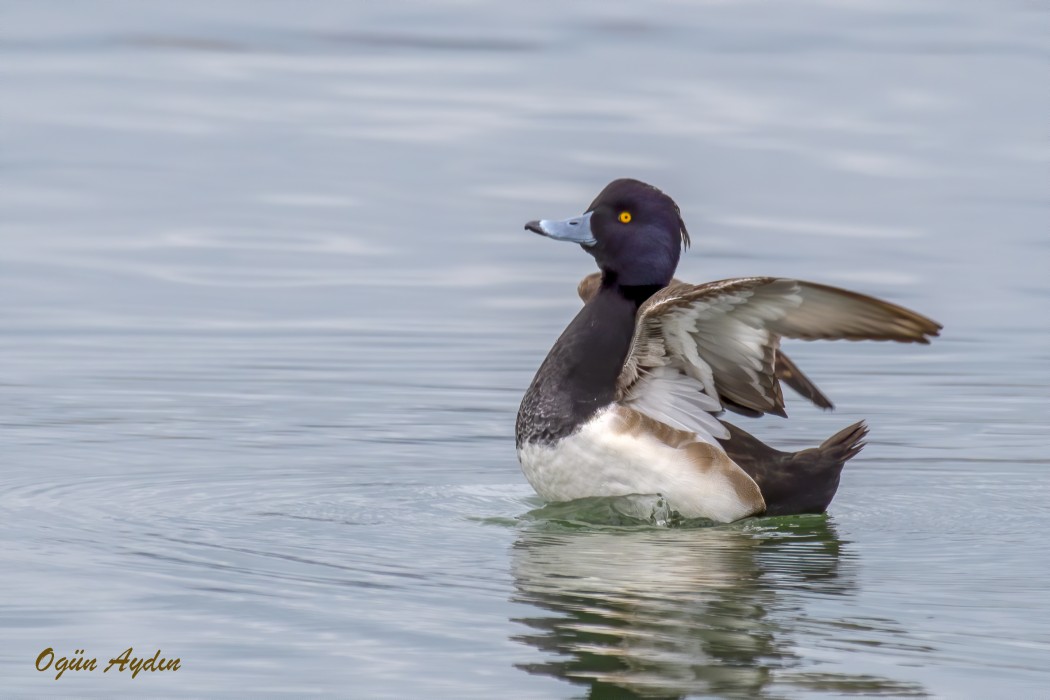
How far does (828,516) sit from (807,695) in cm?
308

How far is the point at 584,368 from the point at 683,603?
1801mm

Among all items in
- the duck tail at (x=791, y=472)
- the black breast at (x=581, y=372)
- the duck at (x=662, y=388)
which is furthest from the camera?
the duck tail at (x=791, y=472)

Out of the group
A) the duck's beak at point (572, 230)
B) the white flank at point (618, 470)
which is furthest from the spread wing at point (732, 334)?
the duck's beak at point (572, 230)

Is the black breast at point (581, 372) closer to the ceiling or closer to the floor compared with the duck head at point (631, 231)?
closer to the floor

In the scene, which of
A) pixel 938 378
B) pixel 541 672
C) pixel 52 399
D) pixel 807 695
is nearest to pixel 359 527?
pixel 541 672

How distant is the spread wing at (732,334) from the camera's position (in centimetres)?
721

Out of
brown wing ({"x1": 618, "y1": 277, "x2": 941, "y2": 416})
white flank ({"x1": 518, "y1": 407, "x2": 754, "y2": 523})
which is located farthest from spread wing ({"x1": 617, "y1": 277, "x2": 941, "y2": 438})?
white flank ({"x1": 518, "y1": 407, "x2": 754, "y2": 523})

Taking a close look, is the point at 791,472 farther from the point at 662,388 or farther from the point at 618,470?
the point at 618,470

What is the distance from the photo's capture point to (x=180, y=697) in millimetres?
5520

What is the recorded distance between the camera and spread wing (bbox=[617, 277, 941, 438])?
284 inches

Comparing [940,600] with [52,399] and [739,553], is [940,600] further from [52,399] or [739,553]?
[52,399]

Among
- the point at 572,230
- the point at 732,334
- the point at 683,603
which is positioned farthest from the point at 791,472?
the point at 683,603

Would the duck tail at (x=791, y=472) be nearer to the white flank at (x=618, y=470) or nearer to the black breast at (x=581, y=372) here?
the white flank at (x=618, y=470)

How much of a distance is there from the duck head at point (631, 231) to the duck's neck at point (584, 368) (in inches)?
3.9
